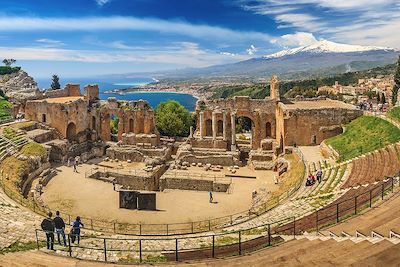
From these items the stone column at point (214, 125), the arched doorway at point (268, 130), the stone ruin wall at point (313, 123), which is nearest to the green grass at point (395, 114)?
the stone ruin wall at point (313, 123)

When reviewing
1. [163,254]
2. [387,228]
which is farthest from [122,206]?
[387,228]

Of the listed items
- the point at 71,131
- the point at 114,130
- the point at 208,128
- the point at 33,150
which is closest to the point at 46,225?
the point at 33,150

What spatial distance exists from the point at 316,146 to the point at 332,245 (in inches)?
1007

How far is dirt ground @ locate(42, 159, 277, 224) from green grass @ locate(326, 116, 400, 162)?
21.7 feet

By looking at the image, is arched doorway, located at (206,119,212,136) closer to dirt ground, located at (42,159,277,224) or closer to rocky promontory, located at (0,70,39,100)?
dirt ground, located at (42,159,277,224)

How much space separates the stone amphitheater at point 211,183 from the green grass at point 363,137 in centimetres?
94

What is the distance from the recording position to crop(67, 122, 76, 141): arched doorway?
48.6 meters

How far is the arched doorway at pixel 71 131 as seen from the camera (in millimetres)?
48562

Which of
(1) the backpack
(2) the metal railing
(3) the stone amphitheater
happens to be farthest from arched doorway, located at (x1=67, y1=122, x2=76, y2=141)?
(1) the backpack

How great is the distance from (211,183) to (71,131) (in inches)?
893

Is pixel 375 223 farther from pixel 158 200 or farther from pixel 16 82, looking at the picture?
pixel 16 82

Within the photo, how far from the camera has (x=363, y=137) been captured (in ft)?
109

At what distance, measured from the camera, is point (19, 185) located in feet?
104

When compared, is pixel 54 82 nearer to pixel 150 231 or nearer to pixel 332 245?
pixel 150 231
